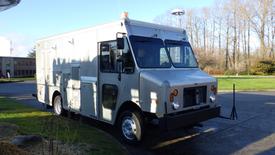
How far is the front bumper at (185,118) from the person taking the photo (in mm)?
6550

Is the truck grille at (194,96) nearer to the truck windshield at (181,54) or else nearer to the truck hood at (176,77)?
the truck hood at (176,77)

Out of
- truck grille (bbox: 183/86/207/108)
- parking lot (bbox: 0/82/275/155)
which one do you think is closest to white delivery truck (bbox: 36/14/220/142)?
truck grille (bbox: 183/86/207/108)

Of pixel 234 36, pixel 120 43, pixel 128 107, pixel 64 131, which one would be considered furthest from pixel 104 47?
pixel 234 36

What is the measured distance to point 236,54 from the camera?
60375 millimetres

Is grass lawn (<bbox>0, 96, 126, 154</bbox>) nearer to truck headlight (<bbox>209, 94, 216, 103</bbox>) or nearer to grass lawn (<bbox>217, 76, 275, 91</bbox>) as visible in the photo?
truck headlight (<bbox>209, 94, 216, 103</bbox>)

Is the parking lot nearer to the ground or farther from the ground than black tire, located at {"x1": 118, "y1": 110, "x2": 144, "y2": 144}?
nearer to the ground

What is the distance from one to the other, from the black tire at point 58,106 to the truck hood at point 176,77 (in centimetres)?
474

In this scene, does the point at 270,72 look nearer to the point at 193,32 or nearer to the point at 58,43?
the point at 193,32

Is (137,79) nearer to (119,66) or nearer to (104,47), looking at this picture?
(119,66)

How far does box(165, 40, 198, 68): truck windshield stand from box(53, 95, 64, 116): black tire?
15.4 feet

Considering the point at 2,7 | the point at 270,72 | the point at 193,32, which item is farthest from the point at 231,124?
Answer: the point at 193,32

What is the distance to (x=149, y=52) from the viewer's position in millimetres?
7559

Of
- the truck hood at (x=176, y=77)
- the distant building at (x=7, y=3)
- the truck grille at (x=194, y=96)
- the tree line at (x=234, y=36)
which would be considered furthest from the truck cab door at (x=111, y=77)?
the tree line at (x=234, y=36)

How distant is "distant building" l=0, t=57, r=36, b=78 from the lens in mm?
57250
